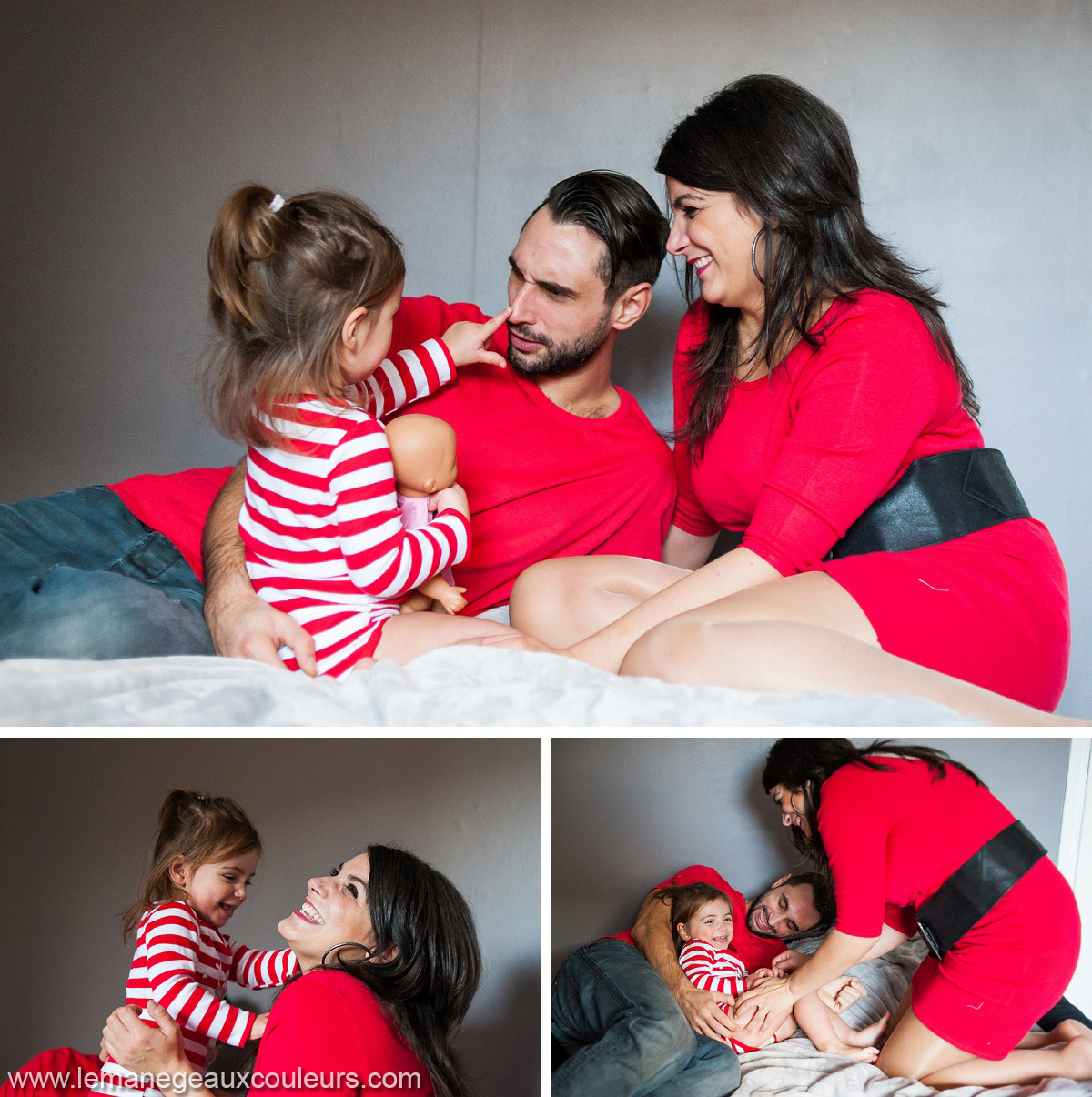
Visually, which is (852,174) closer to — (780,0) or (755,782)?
(780,0)

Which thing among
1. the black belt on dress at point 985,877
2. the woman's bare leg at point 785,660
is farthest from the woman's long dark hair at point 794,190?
the black belt on dress at point 985,877

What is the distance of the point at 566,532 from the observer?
1.55 metres

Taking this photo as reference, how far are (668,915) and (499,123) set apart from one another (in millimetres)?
1526

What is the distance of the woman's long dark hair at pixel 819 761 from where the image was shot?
1.34 meters

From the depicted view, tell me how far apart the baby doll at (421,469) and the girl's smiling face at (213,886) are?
1.47 feet

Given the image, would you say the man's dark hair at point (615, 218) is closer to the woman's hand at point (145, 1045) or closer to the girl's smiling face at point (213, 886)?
the girl's smiling face at point (213, 886)

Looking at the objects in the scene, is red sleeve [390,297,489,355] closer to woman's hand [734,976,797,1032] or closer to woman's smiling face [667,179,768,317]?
woman's smiling face [667,179,768,317]

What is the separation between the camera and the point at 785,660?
1.01 m

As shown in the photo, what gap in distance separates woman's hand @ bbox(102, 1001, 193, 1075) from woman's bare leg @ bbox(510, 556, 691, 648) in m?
0.66

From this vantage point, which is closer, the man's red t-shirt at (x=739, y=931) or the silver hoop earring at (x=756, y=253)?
the silver hoop earring at (x=756, y=253)

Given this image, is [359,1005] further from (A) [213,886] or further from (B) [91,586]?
(B) [91,586]

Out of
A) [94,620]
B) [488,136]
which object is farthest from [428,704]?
[488,136]

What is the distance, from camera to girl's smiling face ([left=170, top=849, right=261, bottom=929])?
1.29 metres

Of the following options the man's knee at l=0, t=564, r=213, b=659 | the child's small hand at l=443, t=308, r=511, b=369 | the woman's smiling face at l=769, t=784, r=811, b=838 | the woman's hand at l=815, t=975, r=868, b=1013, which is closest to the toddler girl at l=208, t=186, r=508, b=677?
the man's knee at l=0, t=564, r=213, b=659
